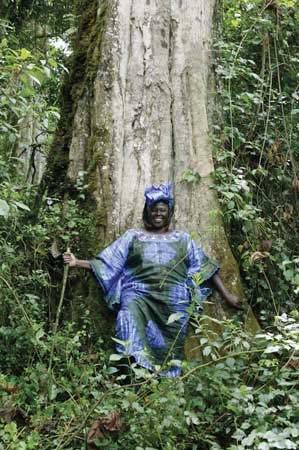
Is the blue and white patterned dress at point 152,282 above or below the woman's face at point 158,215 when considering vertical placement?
below

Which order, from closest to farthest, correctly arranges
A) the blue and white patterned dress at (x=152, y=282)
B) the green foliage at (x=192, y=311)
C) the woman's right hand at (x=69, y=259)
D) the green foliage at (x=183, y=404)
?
1. the green foliage at (x=183, y=404)
2. the green foliage at (x=192, y=311)
3. the blue and white patterned dress at (x=152, y=282)
4. the woman's right hand at (x=69, y=259)

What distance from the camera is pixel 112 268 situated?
228 inches

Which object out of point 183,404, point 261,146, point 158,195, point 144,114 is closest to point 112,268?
point 158,195

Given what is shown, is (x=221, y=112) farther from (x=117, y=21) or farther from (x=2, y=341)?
(x=2, y=341)

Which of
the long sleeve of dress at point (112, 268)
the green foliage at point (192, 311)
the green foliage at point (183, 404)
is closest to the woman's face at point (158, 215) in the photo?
the long sleeve of dress at point (112, 268)

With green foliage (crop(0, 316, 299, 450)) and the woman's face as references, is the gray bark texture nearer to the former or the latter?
the woman's face

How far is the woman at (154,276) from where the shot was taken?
555 centimetres

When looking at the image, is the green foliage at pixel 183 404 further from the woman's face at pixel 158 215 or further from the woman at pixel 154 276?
the woman's face at pixel 158 215

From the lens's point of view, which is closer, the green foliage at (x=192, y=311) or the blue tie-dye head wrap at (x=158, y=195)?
the green foliage at (x=192, y=311)

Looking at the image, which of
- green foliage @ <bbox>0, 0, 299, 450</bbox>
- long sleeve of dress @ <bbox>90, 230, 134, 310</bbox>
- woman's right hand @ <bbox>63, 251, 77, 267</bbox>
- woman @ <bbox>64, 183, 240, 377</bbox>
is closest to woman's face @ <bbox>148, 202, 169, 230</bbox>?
woman @ <bbox>64, 183, 240, 377</bbox>

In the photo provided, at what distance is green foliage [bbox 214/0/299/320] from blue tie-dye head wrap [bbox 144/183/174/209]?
488 millimetres

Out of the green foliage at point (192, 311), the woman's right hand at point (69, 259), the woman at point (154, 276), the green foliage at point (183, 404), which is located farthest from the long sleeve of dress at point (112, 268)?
the green foliage at point (183, 404)

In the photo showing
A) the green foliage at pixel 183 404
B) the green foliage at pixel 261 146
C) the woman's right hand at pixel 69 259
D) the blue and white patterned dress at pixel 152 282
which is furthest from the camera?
the green foliage at pixel 261 146

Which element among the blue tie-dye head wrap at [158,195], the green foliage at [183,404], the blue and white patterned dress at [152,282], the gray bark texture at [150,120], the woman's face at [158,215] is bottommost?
the green foliage at [183,404]
